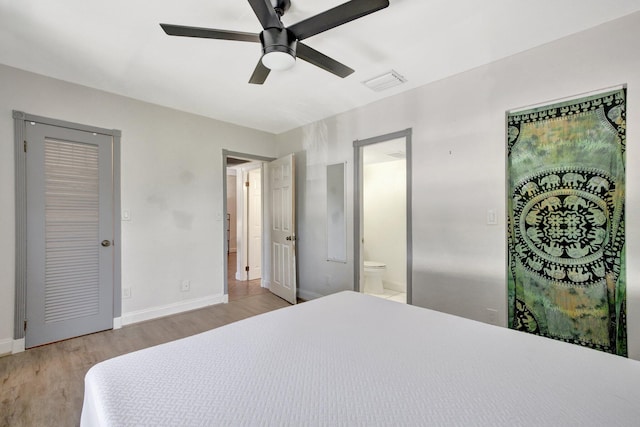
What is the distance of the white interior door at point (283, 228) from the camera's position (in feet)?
12.8

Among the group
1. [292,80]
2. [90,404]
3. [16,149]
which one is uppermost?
[292,80]

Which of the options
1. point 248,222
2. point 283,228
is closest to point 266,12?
point 283,228

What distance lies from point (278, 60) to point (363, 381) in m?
1.73

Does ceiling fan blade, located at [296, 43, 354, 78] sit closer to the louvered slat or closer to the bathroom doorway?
the bathroom doorway

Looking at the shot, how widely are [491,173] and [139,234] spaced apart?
3.66 m

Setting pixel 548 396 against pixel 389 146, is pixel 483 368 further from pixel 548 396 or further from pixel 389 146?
pixel 389 146

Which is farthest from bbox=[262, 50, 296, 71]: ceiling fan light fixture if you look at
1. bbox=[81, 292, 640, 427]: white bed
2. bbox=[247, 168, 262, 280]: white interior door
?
bbox=[247, 168, 262, 280]: white interior door

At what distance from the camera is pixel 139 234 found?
3.20 metres

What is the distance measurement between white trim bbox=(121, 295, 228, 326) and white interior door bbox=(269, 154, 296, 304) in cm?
81

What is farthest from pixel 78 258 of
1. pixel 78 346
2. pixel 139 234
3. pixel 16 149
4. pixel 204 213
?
pixel 204 213

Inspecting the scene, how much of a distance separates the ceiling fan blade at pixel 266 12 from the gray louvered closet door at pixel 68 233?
246 centimetres

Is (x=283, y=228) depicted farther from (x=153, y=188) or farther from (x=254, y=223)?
(x=153, y=188)

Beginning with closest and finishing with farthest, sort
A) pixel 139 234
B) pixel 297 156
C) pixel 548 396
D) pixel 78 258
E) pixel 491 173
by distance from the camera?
pixel 548 396
pixel 491 173
pixel 78 258
pixel 139 234
pixel 297 156

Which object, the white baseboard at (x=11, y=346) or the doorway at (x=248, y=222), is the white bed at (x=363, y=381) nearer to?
the white baseboard at (x=11, y=346)
